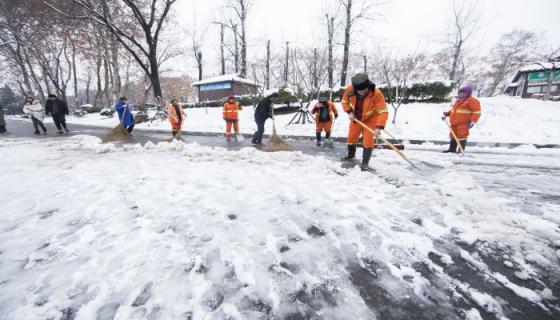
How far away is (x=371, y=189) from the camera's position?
334 centimetres

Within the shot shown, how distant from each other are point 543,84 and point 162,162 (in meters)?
42.3

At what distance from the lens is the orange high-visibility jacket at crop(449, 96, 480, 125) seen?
5.78 meters

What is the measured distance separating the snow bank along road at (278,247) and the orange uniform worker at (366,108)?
97 cm

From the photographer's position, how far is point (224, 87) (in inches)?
1183

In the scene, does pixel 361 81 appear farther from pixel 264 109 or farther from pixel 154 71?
pixel 154 71

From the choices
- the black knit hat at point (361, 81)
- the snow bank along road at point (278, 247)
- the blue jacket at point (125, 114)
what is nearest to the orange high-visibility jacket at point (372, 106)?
the black knit hat at point (361, 81)

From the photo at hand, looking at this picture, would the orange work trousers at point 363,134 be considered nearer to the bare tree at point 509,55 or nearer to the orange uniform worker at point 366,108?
the orange uniform worker at point 366,108

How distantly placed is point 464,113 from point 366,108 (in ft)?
9.60

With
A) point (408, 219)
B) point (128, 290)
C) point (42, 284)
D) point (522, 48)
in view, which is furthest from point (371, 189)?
point (522, 48)

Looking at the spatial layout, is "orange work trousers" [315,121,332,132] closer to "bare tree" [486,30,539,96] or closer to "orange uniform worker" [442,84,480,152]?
"orange uniform worker" [442,84,480,152]

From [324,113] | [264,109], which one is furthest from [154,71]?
[324,113]

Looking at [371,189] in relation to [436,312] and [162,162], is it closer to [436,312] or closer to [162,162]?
[436,312]

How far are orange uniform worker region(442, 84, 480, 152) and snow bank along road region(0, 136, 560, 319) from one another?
8.07 ft

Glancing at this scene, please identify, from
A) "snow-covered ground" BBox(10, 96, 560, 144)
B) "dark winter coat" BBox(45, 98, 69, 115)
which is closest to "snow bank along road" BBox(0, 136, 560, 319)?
"snow-covered ground" BBox(10, 96, 560, 144)
